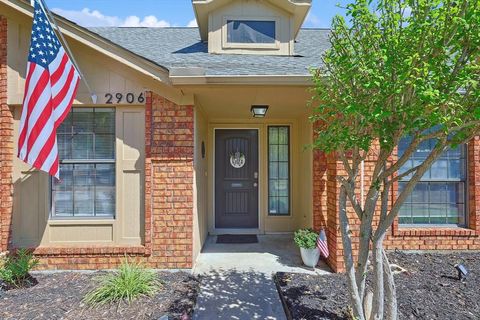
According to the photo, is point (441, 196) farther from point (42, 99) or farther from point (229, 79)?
point (42, 99)

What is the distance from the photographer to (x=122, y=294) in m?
3.26

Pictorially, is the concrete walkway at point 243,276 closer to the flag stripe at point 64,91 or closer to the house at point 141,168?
the house at point 141,168

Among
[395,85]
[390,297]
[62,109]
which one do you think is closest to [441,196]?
[390,297]

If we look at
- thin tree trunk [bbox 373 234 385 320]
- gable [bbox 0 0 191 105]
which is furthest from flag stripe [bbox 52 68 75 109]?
thin tree trunk [bbox 373 234 385 320]

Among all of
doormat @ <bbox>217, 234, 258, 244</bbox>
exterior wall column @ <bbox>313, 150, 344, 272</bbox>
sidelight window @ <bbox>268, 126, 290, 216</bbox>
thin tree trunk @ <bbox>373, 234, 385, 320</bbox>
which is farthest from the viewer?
sidelight window @ <bbox>268, 126, 290, 216</bbox>

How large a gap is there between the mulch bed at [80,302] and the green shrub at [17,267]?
5.5 inches

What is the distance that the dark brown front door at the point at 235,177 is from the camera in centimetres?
650

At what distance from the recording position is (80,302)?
3.28 meters

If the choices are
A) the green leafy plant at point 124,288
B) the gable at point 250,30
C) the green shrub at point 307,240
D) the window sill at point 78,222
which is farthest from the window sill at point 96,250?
the gable at point 250,30

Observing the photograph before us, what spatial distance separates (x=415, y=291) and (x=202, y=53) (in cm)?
459

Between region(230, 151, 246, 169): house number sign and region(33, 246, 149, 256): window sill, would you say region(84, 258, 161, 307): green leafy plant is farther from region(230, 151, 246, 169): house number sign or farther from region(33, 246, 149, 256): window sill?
region(230, 151, 246, 169): house number sign

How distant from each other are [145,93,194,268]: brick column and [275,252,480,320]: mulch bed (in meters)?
1.46

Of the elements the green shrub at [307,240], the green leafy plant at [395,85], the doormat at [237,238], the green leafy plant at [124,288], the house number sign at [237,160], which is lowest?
the doormat at [237,238]

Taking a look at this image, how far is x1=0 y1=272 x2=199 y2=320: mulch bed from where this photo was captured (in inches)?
120
